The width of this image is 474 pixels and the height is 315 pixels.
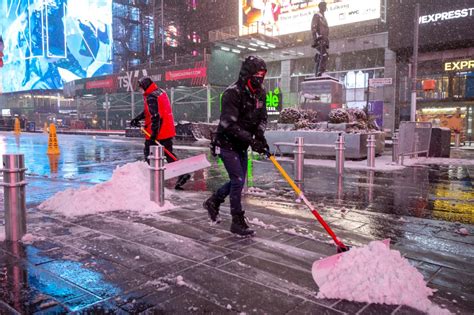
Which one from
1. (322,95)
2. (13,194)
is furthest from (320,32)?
(13,194)

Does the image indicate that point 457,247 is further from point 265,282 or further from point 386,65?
point 386,65

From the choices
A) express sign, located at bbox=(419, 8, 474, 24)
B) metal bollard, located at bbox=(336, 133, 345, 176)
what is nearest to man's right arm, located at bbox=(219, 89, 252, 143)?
metal bollard, located at bbox=(336, 133, 345, 176)

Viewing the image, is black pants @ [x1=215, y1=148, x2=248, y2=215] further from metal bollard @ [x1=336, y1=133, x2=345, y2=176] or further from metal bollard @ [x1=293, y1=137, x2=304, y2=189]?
metal bollard @ [x1=336, y1=133, x2=345, y2=176]

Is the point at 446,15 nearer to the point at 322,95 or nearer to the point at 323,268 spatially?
the point at 322,95

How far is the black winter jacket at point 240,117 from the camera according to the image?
4.32 meters

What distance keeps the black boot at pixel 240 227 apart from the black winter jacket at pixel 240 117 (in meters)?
0.82

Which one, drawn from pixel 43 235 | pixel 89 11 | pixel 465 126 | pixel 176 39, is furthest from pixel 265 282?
pixel 89 11

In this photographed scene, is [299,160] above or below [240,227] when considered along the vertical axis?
above

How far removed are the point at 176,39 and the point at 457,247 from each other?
168ft

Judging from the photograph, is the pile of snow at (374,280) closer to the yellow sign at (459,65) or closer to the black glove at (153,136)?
the black glove at (153,136)

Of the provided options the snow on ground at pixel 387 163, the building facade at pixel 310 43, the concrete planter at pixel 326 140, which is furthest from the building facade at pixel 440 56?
the concrete planter at pixel 326 140

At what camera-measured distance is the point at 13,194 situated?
436cm

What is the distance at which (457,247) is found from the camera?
4305mm

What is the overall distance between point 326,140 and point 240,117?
9.53 metres
